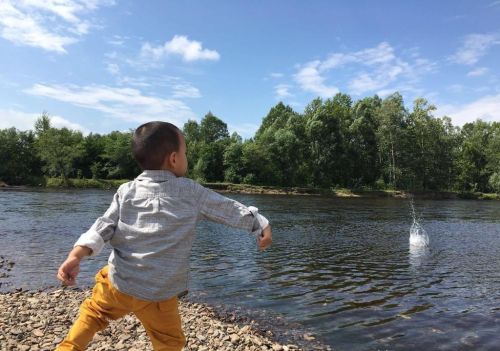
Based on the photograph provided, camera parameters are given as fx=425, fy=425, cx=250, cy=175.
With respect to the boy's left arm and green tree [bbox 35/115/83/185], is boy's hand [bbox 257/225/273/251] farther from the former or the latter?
green tree [bbox 35/115/83/185]

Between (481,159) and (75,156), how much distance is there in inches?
3781

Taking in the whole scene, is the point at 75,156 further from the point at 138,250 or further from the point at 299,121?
the point at 138,250

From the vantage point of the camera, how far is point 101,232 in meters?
3.85

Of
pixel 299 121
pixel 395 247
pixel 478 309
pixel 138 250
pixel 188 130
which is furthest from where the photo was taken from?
pixel 188 130

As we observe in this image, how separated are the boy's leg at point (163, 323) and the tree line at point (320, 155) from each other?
278 feet

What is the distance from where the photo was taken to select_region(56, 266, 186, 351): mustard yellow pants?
3.82m

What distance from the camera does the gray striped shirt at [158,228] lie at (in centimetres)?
378

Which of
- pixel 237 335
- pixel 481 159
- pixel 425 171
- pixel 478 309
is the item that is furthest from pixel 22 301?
pixel 481 159

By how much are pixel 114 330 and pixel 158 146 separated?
5.44m

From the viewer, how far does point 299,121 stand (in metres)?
95.6

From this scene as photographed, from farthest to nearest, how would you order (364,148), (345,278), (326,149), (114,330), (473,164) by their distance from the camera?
(473,164)
(364,148)
(326,149)
(345,278)
(114,330)

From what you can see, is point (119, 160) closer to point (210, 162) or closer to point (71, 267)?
point (210, 162)

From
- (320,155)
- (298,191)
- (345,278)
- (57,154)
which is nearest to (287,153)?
(320,155)

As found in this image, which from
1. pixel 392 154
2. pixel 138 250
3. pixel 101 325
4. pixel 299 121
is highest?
pixel 299 121
